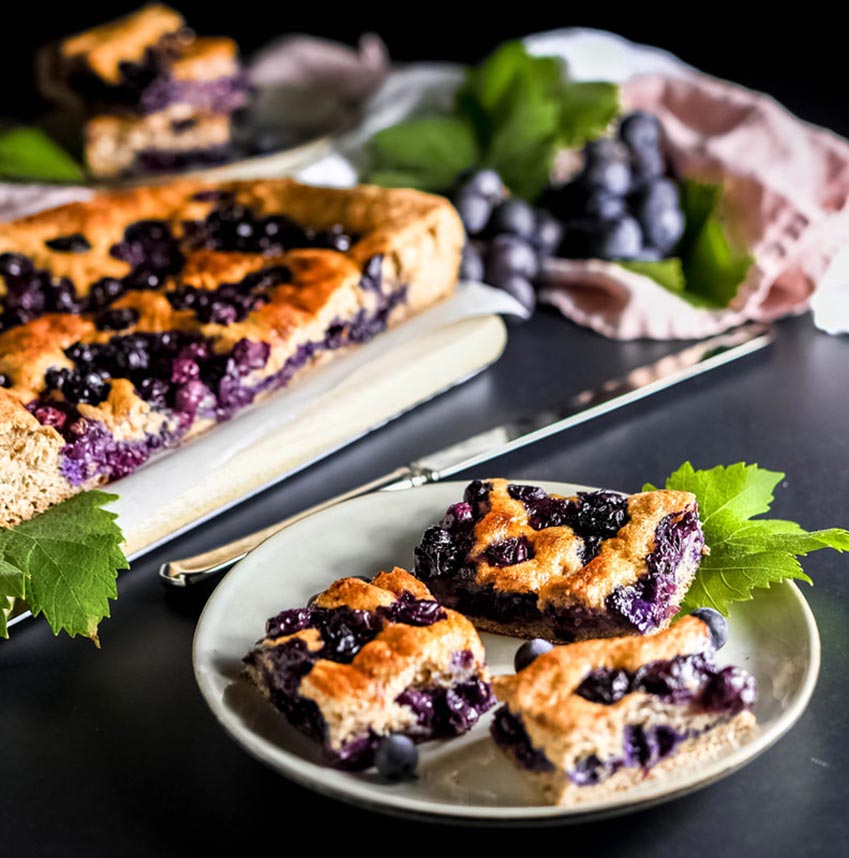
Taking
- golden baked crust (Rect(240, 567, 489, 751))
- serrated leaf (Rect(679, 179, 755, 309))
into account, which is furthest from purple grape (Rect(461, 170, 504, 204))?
golden baked crust (Rect(240, 567, 489, 751))

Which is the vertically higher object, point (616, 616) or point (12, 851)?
point (616, 616)

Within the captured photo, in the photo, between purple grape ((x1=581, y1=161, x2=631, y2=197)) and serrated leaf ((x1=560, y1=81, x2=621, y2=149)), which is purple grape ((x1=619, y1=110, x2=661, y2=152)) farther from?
purple grape ((x1=581, y1=161, x2=631, y2=197))

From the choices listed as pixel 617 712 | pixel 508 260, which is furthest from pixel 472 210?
pixel 617 712

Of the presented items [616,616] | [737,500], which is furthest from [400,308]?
[616,616]

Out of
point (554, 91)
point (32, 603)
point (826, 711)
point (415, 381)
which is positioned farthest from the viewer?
point (554, 91)

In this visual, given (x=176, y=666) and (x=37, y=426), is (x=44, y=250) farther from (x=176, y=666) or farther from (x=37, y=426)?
(x=176, y=666)

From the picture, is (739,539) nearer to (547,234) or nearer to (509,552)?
(509,552)

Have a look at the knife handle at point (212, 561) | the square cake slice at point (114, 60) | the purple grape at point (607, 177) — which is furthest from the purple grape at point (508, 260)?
the square cake slice at point (114, 60)

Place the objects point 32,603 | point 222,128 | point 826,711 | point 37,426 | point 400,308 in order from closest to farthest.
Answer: point 826,711 → point 32,603 → point 37,426 → point 400,308 → point 222,128

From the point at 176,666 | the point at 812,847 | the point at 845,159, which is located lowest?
the point at 176,666
